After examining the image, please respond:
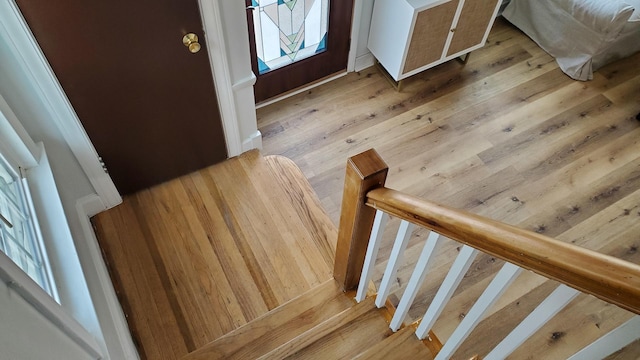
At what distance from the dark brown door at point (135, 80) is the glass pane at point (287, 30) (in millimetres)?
635

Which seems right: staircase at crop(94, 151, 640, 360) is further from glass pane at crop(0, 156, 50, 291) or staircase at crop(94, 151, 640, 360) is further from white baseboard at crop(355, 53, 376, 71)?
white baseboard at crop(355, 53, 376, 71)

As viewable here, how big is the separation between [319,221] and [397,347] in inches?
35.0

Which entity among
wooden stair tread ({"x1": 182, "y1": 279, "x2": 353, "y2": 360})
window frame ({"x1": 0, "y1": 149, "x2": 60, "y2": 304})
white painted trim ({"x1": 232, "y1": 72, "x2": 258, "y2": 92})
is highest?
window frame ({"x1": 0, "y1": 149, "x2": 60, "y2": 304})

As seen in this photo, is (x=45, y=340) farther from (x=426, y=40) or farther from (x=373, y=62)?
(x=373, y=62)

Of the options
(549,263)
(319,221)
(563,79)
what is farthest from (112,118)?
(563,79)

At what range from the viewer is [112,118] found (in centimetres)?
195

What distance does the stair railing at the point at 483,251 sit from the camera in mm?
779

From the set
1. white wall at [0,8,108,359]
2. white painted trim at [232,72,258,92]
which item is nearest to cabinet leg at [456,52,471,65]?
white painted trim at [232,72,258,92]

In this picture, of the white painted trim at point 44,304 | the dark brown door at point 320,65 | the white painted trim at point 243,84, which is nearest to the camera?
the white painted trim at point 44,304

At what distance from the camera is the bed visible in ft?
9.61

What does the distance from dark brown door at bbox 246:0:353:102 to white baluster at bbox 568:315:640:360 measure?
2.24m

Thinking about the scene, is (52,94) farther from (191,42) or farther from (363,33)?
(363,33)

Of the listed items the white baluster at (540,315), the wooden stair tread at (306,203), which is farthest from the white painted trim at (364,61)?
the white baluster at (540,315)

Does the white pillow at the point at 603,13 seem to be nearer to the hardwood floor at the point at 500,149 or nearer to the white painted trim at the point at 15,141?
the hardwood floor at the point at 500,149
